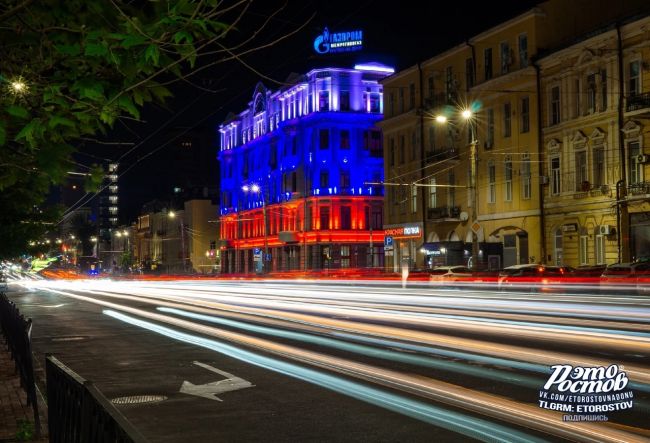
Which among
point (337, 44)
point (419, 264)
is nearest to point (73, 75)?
point (419, 264)

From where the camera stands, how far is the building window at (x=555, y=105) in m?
42.4

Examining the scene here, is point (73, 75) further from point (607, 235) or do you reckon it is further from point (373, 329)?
point (607, 235)

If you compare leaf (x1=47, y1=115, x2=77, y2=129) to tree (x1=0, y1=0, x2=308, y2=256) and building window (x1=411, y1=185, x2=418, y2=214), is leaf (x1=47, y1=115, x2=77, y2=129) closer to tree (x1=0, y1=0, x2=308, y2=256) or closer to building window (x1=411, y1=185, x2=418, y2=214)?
tree (x1=0, y1=0, x2=308, y2=256)

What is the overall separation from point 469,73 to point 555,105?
27.2 feet

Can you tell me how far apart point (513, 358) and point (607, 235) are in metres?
27.7

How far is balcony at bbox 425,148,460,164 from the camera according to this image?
166 ft

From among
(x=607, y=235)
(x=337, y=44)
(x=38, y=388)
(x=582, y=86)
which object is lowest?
(x=38, y=388)

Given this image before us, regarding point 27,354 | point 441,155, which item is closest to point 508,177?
point 441,155

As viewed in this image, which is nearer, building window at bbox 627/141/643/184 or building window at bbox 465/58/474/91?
building window at bbox 627/141/643/184

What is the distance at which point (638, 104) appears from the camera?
3581 centimetres

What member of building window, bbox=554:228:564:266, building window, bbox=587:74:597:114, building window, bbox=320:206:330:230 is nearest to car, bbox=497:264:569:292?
building window, bbox=554:228:564:266

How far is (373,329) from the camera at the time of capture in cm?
1802

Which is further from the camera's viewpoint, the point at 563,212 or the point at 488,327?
the point at 563,212
